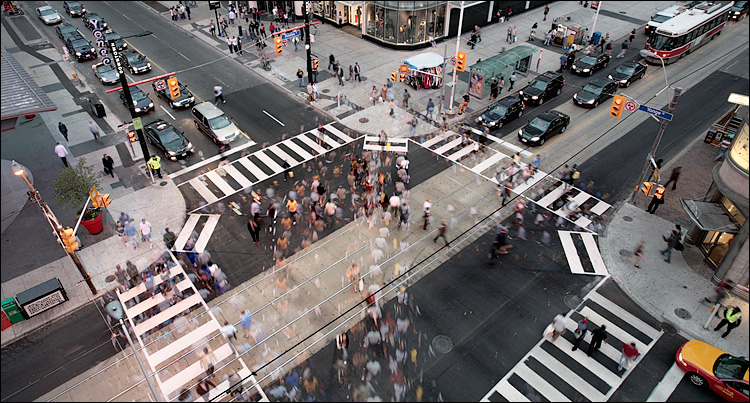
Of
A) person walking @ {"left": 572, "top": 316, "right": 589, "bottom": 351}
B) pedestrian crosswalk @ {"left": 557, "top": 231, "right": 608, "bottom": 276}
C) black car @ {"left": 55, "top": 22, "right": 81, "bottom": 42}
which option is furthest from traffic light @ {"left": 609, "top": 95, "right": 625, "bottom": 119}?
black car @ {"left": 55, "top": 22, "right": 81, "bottom": 42}

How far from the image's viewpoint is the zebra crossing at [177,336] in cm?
1608

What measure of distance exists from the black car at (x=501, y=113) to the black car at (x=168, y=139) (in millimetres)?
18176

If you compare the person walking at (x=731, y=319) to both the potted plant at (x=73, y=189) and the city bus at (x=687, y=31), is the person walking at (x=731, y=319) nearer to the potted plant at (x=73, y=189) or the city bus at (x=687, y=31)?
the city bus at (x=687, y=31)

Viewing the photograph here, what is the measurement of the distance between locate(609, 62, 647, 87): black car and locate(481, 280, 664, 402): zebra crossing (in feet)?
71.9

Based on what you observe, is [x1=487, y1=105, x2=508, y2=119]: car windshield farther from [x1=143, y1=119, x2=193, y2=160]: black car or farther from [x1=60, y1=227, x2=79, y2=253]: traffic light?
[x1=60, y1=227, x2=79, y2=253]: traffic light

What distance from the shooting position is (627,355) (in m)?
16.1

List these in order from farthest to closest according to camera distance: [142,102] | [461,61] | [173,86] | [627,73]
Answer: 1. [627,73]
2. [142,102]
3. [461,61]
4. [173,86]

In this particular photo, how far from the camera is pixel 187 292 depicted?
19297 millimetres

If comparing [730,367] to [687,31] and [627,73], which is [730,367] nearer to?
[627,73]

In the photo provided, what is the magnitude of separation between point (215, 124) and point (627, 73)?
96.4 feet

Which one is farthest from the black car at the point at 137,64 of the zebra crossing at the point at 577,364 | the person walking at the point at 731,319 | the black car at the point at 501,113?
the person walking at the point at 731,319

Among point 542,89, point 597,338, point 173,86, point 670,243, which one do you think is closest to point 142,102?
point 173,86

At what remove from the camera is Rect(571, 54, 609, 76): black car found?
36.2m

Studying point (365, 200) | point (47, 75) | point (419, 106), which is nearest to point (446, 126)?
point (419, 106)
